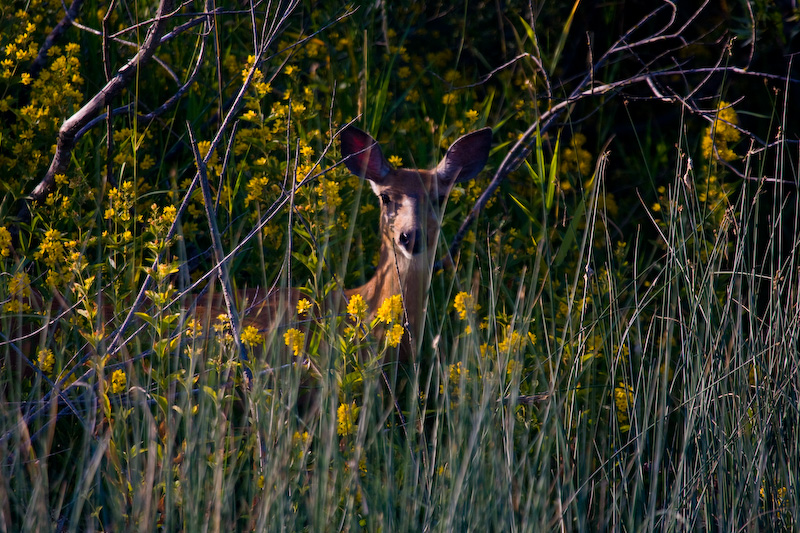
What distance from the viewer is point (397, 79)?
17.9 ft

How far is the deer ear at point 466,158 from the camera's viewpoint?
4.12 metres

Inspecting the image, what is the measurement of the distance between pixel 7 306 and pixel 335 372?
127 centimetres

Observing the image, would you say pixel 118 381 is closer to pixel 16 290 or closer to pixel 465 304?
pixel 16 290

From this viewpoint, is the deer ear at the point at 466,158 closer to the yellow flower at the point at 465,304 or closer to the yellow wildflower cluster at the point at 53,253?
the yellow flower at the point at 465,304

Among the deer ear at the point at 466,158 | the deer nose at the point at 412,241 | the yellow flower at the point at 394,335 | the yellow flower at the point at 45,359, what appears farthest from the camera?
the deer ear at the point at 466,158

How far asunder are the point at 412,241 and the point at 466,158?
765 millimetres

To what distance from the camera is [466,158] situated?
423 centimetres

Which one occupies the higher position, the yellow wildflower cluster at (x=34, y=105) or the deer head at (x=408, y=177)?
the yellow wildflower cluster at (x=34, y=105)

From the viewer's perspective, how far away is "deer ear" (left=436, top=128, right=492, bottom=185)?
13.5 ft

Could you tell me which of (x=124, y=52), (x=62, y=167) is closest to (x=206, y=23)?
(x=62, y=167)

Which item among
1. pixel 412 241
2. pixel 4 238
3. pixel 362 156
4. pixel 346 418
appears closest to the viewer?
pixel 346 418

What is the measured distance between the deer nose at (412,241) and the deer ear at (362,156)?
0.46 metres

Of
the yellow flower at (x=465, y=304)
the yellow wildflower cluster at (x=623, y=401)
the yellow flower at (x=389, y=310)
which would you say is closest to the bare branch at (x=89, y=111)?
the yellow flower at (x=389, y=310)

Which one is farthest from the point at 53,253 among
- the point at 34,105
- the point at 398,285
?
the point at 398,285
